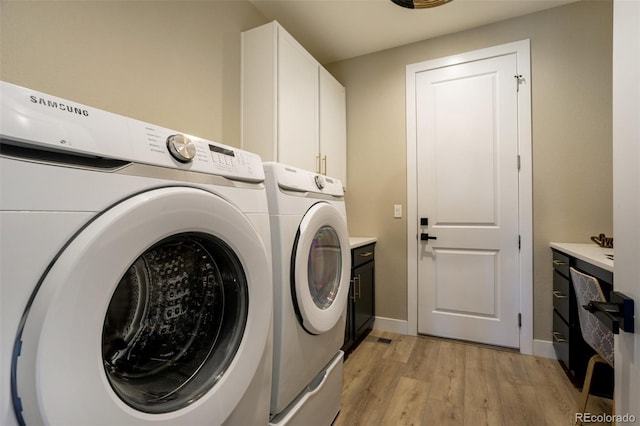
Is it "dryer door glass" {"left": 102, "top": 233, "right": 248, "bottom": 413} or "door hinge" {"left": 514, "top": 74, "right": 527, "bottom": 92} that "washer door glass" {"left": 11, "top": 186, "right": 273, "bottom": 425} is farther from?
"door hinge" {"left": 514, "top": 74, "right": 527, "bottom": 92}

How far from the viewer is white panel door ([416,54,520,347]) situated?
2.11m

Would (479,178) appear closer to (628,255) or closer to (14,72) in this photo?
(628,255)

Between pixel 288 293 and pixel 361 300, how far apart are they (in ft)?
4.60

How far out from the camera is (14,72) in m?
0.94

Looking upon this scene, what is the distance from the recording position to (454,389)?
63.6 inches

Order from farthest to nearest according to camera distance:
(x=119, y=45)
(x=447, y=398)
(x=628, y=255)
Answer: (x=447, y=398)
(x=119, y=45)
(x=628, y=255)

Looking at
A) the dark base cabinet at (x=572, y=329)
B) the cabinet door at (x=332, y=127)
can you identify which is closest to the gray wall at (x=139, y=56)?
the cabinet door at (x=332, y=127)

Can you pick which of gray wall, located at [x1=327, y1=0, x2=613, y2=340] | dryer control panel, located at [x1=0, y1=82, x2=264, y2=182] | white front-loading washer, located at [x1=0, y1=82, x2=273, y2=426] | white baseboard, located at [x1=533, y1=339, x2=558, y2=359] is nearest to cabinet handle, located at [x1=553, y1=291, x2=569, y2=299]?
gray wall, located at [x1=327, y1=0, x2=613, y2=340]

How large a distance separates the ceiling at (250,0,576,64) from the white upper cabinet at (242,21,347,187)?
12.9 inches

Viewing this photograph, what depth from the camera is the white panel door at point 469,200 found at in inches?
83.1

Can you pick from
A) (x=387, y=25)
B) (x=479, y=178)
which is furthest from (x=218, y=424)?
(x=387, y=25)

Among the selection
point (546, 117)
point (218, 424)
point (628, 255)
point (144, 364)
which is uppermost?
point (546, 117)

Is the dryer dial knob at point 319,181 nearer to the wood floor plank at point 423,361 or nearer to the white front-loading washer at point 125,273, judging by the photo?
the white front-loading washer at point 125,273

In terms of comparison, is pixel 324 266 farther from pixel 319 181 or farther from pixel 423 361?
pixel 423 361
